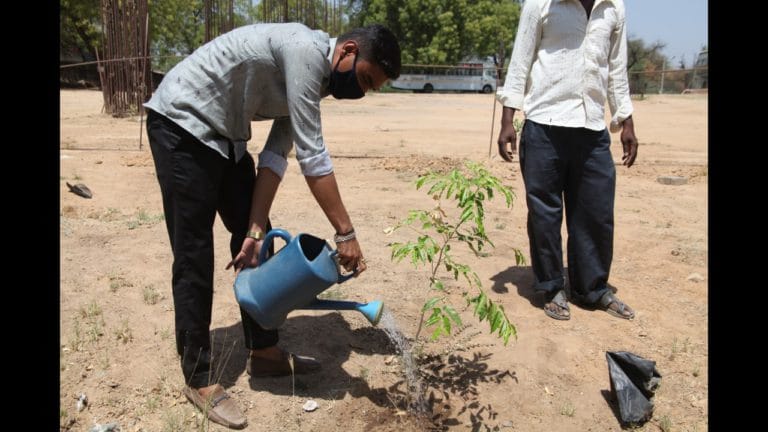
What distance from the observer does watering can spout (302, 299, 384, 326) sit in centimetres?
213

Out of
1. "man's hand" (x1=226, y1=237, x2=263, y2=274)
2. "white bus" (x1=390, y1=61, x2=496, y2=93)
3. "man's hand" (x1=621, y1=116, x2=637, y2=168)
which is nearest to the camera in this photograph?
"man's hand" (x1=226, y1=237, x2=263, y2=274)

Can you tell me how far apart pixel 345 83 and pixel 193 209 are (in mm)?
698

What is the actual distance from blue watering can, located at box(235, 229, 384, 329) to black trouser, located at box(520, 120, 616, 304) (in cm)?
137

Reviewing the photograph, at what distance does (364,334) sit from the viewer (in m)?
3.00

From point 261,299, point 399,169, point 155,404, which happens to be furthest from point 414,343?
point 399,169

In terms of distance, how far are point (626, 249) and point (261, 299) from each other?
308cm

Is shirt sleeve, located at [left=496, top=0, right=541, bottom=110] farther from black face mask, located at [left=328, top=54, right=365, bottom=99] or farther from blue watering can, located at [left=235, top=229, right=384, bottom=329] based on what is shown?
blue watering can, located at [left=235, top=229, right=384, bottom=329]

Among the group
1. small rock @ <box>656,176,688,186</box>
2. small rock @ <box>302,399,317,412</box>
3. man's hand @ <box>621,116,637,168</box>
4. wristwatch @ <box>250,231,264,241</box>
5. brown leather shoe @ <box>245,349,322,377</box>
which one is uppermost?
man's hand @ <box>621,116,637,168</box>

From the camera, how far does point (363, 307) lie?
7.03ft

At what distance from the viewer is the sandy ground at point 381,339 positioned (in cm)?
241

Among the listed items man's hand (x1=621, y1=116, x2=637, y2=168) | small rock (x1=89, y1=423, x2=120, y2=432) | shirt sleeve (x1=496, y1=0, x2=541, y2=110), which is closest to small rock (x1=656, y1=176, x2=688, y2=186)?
man's hand (x1=621, y1=116, x2=637, y2=168)

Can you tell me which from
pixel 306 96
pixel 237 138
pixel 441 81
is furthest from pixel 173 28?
pixel 306 96

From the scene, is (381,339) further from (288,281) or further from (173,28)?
(173,28)

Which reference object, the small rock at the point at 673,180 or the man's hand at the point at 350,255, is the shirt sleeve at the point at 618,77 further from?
the small rock at the point at 673,180
